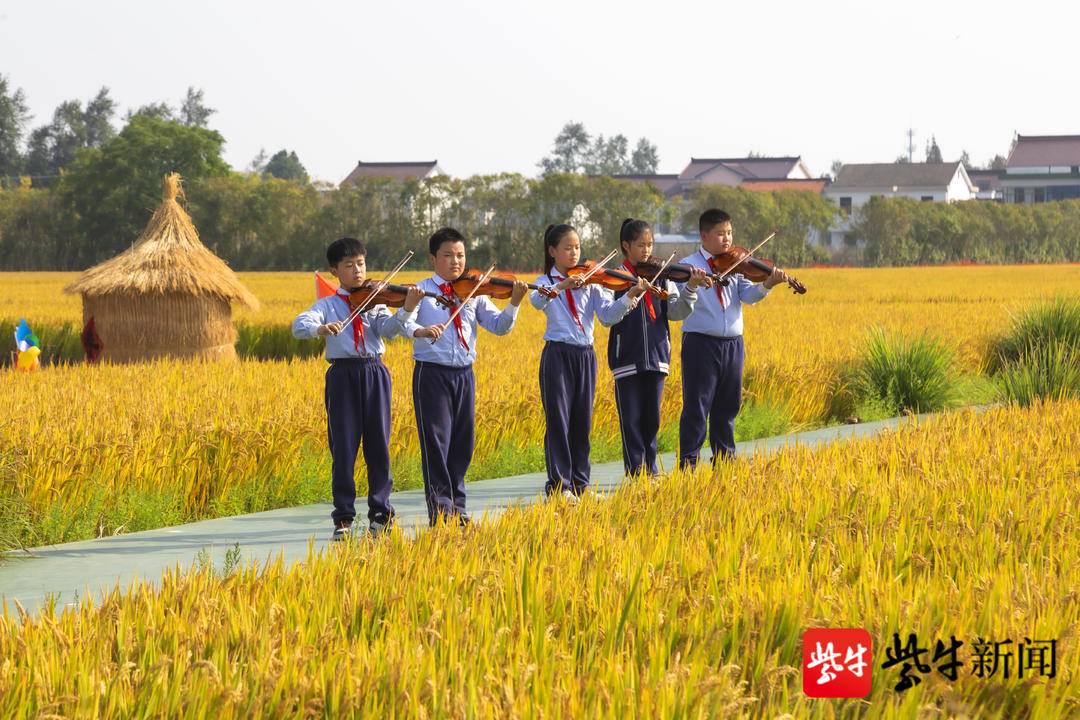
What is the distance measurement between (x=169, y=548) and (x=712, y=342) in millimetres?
3642

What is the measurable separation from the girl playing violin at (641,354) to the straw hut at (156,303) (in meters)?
8.63

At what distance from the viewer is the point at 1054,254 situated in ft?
205

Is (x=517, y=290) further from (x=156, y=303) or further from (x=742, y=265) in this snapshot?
(x=156, y=303)

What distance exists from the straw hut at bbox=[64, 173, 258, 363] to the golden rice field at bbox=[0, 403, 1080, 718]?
11190 millimetres

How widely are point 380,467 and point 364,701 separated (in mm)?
4227

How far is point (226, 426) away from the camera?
29.7ft

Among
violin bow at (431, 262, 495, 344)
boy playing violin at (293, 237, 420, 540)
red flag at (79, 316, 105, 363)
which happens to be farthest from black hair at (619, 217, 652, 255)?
red flag at (79, 316, 105, 363)

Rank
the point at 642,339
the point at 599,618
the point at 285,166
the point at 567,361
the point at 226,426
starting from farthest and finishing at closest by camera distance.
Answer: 1. the point at 285,166
2. the point at 226,426
3. the point at 642,339
4. the point at 567,361
5. the point at 599,618

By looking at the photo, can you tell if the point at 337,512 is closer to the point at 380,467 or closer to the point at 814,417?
the point at 380,467

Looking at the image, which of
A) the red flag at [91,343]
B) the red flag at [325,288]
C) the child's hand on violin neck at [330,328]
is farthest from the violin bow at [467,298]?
the red flag at [91,343]

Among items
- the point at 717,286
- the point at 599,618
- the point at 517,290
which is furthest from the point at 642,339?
the point at 599,618

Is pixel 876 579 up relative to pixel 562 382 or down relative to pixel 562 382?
down

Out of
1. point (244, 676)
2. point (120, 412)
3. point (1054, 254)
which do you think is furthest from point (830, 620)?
point (1054, 254)

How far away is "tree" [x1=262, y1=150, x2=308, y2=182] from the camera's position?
124m
